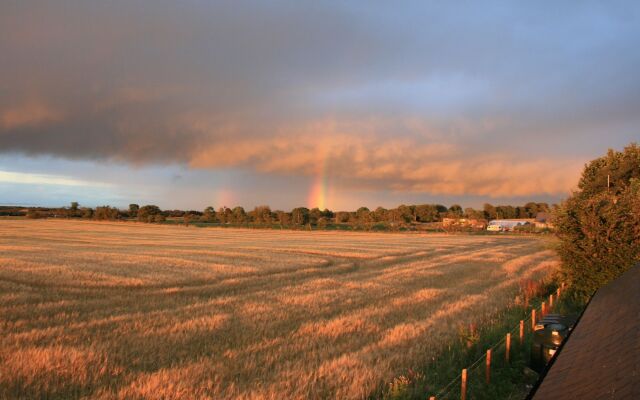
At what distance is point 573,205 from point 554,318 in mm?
13266

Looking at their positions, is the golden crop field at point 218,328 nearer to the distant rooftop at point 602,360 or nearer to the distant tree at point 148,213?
the distant rooftop at point 602,360

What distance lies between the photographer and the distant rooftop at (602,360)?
182 inches

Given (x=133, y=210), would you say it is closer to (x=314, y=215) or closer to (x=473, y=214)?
(x=314, y=215)

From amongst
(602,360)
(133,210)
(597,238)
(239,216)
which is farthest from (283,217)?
(602,360)

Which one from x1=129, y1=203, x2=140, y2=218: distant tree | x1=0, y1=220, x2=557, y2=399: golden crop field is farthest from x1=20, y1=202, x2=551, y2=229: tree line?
x1=0, y1=220, x2=557, y2=399: golden crop field

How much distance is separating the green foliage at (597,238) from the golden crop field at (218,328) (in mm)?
3436

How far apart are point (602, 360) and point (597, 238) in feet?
61.0

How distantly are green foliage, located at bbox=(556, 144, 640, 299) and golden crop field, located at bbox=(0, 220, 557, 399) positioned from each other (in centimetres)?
344

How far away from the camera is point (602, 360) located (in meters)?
5.71

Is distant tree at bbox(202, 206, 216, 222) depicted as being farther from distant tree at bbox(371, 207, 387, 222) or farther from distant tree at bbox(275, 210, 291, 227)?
distant tree at bbox(371, 207, 387, 222)

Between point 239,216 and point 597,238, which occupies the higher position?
point 239,216

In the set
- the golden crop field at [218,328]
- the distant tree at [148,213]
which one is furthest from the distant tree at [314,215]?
the golden crop field at [218,328]

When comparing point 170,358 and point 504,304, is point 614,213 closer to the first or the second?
point 504,304

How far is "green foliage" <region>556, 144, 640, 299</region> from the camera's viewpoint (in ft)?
67.4
